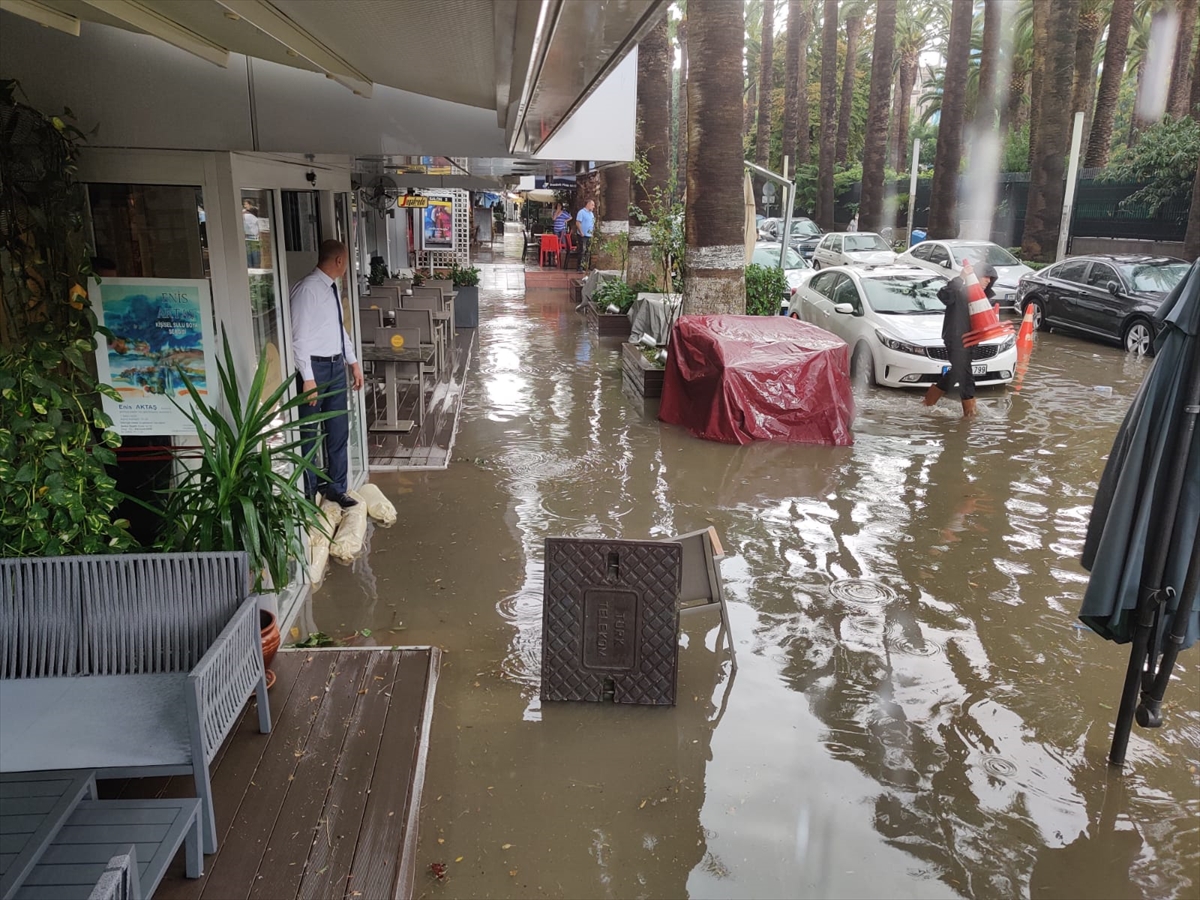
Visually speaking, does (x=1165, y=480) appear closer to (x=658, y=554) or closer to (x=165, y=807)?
(x=658, y=554)

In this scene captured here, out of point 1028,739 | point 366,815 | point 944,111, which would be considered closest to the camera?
point 366,815

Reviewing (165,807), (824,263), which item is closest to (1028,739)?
(165,807)

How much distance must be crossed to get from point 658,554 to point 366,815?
1.77m

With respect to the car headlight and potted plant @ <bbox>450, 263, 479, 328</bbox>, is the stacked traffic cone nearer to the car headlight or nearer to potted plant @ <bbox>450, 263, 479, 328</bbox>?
the car headlight

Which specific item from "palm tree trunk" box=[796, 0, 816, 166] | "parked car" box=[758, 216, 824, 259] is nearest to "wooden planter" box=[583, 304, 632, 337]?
"parked car" box=[758, 216, 824, 259]

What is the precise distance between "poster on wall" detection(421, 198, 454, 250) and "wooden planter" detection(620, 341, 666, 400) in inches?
681

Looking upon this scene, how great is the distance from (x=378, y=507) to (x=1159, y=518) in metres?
5.17

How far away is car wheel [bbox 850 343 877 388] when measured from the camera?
12.4 metres

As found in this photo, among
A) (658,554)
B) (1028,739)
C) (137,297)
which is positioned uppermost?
(137,297)

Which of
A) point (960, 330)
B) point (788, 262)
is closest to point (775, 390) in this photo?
point (960, 330)

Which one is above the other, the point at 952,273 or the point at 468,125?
the point at 468,125

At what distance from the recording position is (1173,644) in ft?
12.8

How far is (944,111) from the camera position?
2638 cm

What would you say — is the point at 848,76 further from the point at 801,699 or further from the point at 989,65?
the point at 801,699
